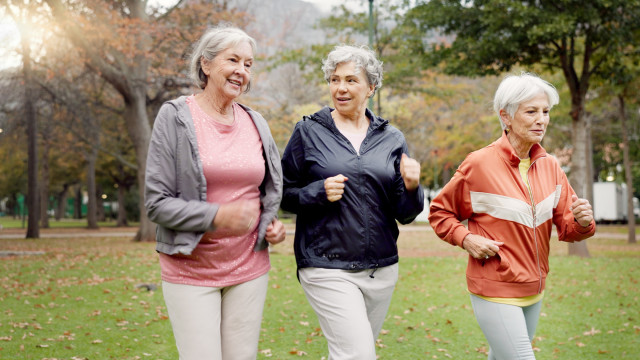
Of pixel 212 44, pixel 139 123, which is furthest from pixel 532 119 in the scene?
pixel 139 123

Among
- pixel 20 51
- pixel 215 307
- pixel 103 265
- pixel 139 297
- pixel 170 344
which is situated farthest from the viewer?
pixel 20 51

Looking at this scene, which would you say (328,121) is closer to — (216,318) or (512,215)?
(512,215)

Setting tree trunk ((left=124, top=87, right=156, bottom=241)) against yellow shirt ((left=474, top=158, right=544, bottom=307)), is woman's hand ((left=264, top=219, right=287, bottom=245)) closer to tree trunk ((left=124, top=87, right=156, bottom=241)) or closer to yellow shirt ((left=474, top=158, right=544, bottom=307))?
yellow shirt ((left=474, top=158, right=544, bottom=307))

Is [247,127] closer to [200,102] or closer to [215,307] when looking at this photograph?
[200,102]

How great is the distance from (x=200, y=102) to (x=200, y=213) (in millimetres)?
711

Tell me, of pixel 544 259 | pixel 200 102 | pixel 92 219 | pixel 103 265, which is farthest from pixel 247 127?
pixel 92 219

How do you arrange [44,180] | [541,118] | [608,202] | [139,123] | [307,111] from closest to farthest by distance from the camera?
[541,118] < [139,123] < [307,111] < [44,180] < [608,202]

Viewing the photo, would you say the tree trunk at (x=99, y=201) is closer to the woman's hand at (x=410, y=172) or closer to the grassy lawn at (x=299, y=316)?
the grassy lawn at (x=299, y=316)

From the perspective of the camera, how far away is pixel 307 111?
3025 centimetres

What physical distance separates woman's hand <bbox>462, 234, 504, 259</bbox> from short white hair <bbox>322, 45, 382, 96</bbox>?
116 centimetres

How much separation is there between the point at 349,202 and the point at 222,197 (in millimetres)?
772

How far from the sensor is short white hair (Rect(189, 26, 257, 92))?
313cm

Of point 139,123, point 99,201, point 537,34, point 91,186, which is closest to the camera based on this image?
point 537,34

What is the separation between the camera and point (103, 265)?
14.2 metres
